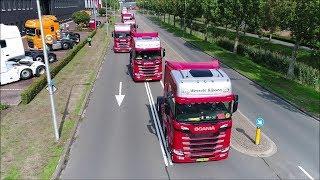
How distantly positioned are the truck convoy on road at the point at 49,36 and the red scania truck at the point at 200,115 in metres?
32.7

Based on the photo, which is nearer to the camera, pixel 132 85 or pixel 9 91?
pixel 9 91

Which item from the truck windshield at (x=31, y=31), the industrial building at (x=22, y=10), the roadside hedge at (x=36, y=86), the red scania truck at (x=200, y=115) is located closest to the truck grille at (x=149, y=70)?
the roadside hedge at (x=36, y=86)

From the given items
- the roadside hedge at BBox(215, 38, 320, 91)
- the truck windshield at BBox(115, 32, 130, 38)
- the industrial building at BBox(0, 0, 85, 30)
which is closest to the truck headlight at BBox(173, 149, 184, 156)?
the roadside hedge at BBox(215, 38, 320, 91)

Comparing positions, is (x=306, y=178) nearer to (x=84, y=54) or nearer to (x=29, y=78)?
(x=29, y=78)

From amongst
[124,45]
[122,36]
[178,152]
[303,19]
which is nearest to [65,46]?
[124,45]

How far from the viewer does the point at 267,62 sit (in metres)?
39.1

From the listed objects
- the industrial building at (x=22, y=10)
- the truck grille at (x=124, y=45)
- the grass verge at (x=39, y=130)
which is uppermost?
the industrial building at (x=22, y=10)

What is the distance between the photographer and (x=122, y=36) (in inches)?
1678

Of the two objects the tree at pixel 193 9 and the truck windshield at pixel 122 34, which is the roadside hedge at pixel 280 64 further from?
the truck windshield at pixel 122 34

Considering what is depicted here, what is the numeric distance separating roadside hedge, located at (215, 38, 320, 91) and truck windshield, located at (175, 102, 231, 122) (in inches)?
681

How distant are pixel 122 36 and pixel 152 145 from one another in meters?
27.7

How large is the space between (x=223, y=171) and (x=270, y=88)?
14.2 m

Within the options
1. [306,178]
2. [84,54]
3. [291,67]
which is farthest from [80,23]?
[306,178]

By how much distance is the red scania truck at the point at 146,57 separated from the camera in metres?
27.4
